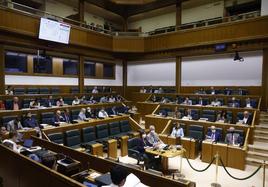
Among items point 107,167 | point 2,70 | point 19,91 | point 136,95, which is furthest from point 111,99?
point 107,167

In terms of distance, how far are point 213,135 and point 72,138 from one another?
4.03 m

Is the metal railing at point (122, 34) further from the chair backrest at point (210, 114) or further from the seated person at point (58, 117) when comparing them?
the chair backrest at point (210, 114)

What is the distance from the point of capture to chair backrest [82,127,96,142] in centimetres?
616

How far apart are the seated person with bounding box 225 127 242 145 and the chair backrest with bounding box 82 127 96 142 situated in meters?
3.91

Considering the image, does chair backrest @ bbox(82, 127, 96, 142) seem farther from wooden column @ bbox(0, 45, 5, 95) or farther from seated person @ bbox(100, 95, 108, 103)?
wooden column @ bbox(0, 45, 5, 95)

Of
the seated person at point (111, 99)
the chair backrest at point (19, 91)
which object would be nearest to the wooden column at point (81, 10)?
the seated person at point (111, 99)

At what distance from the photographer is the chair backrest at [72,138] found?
5.63 meters

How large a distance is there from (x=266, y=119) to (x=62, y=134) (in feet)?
Result: 22.0

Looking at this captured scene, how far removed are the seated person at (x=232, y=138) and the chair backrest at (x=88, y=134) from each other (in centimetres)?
391

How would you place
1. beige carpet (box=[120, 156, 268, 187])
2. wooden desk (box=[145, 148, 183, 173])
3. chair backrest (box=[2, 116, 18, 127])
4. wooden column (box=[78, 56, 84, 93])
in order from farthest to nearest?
wooden column (box=[78, 56, 84, 93]), chair backrest (box=[2, 116, 18, 127]), wooden desk (box=[145, 148, 183, 173]), beige carpet (box=[120, 156, 268, 187])

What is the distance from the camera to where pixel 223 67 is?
9.75 meters

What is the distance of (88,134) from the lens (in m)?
6.29

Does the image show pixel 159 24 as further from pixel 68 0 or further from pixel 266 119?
pixel 266 119

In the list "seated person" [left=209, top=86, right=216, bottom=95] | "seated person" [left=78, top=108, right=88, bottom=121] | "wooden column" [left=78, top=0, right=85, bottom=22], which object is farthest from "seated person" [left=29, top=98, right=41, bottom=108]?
"seated person" [left=209, top=86, right=216, bottom=95]
